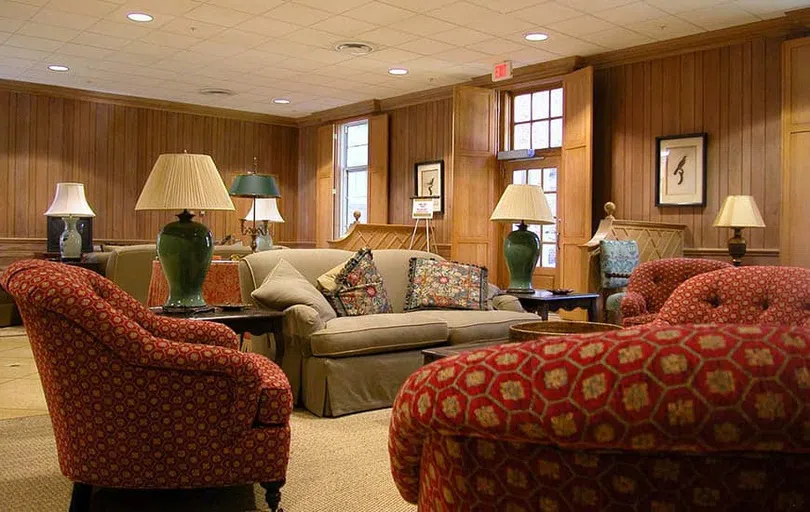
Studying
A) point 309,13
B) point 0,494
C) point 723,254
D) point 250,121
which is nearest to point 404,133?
point 250,121

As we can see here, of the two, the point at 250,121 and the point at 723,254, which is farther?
the point at 250,121

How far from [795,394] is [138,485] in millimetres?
1895

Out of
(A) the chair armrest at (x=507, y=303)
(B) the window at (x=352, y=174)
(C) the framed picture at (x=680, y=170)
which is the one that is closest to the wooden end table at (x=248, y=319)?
(A) the chair armrest at (x=507, y=303)

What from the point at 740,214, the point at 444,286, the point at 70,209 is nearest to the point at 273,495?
the point at 444,286

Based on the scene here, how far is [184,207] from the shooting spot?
10.3 ft

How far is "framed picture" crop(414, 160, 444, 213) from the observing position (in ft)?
29.3

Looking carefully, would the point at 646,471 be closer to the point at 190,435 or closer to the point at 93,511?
the point at 190,435

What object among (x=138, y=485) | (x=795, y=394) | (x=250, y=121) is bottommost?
(x=138, y=485)

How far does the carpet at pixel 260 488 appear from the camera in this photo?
2.34 metres

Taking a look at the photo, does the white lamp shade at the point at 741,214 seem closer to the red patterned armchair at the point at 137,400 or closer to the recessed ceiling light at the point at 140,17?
the red patterned armchair at the point at 137,400

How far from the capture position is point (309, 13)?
5.99 m

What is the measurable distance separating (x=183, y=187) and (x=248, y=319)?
685mm

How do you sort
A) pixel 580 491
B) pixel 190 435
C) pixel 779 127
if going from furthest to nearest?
pixel 779 127
pixel 190 435
pixel 580 491

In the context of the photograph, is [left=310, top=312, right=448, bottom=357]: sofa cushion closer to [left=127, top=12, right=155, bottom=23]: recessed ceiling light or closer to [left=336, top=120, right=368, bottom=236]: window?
[left=127, top=12, right=155, bottom=23]: recessed ceiling light
